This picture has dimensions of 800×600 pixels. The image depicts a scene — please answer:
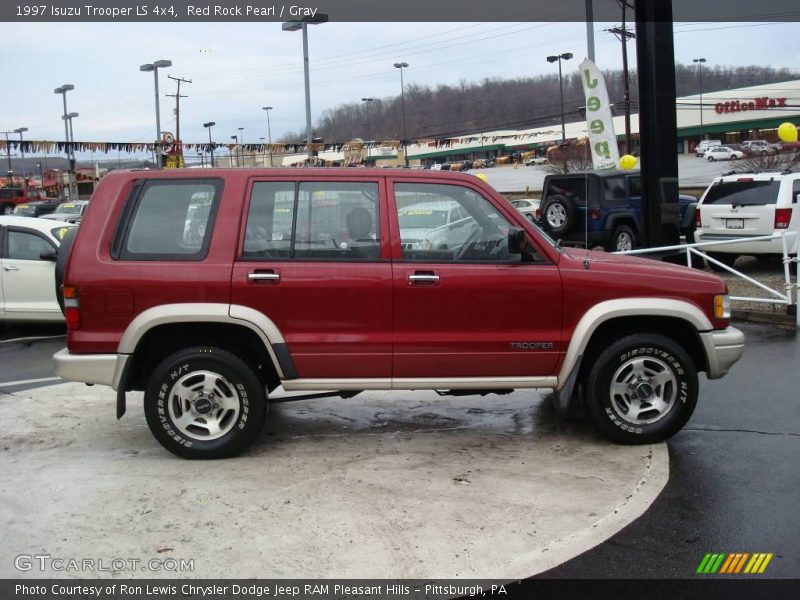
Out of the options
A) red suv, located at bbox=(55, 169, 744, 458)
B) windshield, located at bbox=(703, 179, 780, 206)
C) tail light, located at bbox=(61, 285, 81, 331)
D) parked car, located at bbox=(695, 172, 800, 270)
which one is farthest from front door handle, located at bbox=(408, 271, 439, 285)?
windshield, located at bbox=(703, 179, 780, 206)

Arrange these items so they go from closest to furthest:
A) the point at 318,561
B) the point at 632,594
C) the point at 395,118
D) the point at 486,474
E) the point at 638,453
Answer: the point at 632,594 → the point at 318,561 → the point at 486,474 → the point at 638,453 → the point at 395,118

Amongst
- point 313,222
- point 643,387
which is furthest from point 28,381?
point 643,387

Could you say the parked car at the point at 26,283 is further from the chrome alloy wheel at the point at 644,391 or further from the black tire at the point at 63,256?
the chrome alloy wheel at the point at 644,391

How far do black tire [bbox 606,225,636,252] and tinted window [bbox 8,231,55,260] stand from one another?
11.2 m

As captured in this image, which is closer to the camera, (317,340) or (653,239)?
(317,340)

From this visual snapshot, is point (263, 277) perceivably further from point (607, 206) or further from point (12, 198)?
point (12, 198)

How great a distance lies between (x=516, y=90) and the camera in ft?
104

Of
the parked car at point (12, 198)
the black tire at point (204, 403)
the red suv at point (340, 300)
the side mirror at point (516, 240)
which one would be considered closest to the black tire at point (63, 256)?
the red suv at point (340, 300)

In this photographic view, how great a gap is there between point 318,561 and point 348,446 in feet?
5.94

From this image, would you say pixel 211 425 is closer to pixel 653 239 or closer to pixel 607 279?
pixel 607 279

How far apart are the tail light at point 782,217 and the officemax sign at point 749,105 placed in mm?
56918

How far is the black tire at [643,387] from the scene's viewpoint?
539cm

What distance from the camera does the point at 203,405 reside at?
17.3ft

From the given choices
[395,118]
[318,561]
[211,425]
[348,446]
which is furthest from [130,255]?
[395,118]
